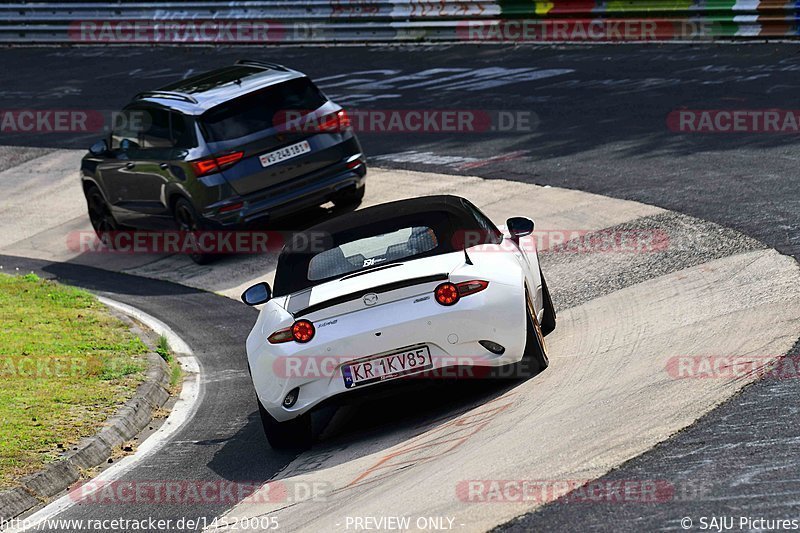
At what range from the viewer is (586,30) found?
71.9 feet

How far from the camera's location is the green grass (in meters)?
8.44

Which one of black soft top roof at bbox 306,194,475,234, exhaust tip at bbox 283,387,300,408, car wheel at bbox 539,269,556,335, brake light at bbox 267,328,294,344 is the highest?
black soft top roof at bbox 306,194,475,234

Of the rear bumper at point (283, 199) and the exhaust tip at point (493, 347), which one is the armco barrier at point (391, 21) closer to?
the rear bumper at point (283, 199)

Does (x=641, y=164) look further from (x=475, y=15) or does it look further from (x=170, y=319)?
(x=475, y=15)

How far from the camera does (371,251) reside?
8.20 metres

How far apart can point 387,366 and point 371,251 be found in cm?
99

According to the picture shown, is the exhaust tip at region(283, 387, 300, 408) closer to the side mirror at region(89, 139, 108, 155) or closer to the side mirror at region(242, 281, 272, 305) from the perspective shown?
the side mirror at region(242, 281, 272, 305)

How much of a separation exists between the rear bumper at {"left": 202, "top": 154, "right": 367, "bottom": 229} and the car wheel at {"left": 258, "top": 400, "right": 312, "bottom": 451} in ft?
19.1

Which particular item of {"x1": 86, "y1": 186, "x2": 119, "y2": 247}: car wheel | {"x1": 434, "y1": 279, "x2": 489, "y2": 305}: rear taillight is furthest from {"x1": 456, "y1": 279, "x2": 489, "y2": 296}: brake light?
{"x1": 86, "y1": 186, "x2": 119, "y2": 247}: car wheel

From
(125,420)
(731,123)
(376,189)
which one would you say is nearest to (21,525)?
(125,420)
